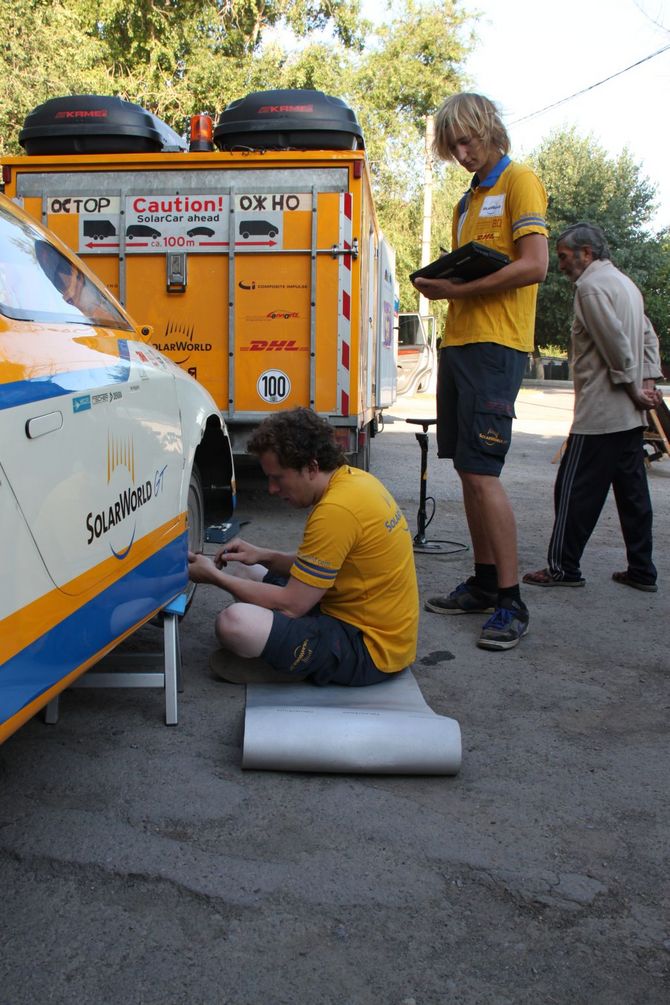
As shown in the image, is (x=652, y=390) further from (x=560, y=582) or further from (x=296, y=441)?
(x=296, y=441)

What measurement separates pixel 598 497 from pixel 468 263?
1.71 m

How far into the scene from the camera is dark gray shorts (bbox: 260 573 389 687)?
3223mm

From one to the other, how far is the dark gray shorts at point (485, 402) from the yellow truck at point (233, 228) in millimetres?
2499

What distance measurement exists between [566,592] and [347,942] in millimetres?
3392

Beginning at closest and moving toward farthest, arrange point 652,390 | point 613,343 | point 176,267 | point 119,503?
1. point 119,503
2. point 613,343
3. point 652,390
4. point 176,267

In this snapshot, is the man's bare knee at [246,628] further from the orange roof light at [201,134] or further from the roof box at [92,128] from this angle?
the orange roof light at [201,134]

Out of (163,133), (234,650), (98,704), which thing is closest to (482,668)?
(234,650)

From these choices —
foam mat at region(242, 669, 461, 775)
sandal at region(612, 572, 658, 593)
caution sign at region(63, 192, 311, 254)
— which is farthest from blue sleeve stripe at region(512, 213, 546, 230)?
caution sign at region(63, 192, 311, 254)

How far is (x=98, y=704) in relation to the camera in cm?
340

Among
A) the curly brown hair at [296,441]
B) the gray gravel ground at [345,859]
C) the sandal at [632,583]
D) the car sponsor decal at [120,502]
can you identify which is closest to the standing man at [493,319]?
the gray gravel ground at [345,859]

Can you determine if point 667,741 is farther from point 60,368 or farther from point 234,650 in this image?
point 60,368

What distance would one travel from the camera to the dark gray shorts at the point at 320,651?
127 inches

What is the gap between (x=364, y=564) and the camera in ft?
10.7

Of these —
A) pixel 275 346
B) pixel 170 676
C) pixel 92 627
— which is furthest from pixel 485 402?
pixel 275 346
